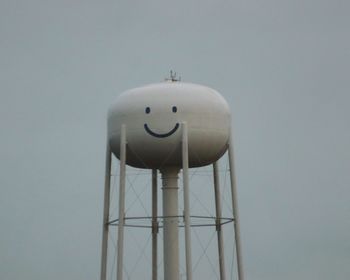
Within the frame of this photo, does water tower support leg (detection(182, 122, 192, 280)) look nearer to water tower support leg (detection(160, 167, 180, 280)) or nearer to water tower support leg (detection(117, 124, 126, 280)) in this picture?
water tower support leg (detection(117, 124, 126, 280))

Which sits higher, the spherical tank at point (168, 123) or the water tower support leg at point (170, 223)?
the spherical tank at point (168, 123)

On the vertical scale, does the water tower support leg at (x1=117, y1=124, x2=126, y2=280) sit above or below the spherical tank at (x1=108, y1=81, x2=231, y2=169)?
below

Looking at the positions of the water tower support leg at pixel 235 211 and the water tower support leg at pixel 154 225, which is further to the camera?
the water tower support leg at pixel 154 225

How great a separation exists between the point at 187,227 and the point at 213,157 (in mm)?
3412

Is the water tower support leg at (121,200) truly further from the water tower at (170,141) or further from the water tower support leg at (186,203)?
the water tower support leg at (186,203)

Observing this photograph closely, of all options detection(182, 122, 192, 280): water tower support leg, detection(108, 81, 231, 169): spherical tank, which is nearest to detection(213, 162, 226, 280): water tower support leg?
detection(108, 81, 231, 169): spherical tank

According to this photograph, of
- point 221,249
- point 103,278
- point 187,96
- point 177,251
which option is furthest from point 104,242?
point 187,96

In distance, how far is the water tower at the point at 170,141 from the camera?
23.7 metres

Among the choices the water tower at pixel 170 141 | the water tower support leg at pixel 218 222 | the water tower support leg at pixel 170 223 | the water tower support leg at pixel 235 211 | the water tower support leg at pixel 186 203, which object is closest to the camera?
the water tower support leg at pixel 186 203

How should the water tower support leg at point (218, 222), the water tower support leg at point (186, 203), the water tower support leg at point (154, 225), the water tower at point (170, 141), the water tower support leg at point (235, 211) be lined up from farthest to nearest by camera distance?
1. the water tower support leg at point (154, 225)
2. the water tower support leg at point (218, 222)
3. the water tower support leg at point (235, 211)
4. the water tower at point (170, 141)
5. the water tower support leg at point (186, 203)

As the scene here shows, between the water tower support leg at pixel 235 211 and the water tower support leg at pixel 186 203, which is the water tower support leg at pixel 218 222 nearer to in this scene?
the water tower support leg at pixel 235 211

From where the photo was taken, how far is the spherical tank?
2377 centimetres

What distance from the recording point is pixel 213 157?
25031mm

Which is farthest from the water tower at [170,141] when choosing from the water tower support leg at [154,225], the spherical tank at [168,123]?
the water tower support leg at [154,225]
